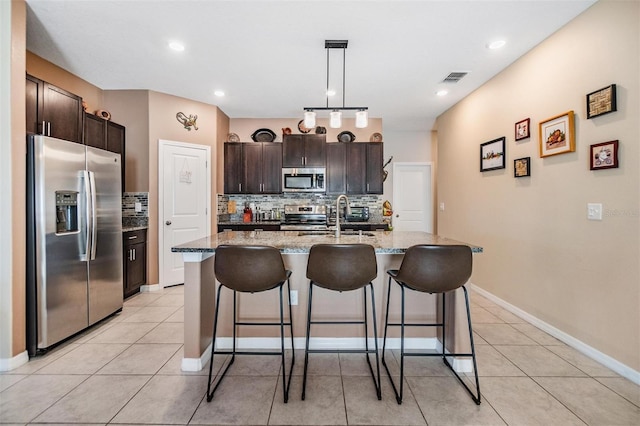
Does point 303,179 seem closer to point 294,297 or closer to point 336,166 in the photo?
point 336,166

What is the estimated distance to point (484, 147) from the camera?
3.72 m

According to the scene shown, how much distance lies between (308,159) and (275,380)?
142 inches

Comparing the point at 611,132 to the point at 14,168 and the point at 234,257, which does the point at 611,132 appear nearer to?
the point at 234,257

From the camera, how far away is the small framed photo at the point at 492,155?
339cm

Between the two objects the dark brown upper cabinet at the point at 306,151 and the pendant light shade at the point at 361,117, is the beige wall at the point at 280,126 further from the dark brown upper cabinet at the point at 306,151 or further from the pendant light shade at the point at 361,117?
the pendant light shade at the point at 361,117

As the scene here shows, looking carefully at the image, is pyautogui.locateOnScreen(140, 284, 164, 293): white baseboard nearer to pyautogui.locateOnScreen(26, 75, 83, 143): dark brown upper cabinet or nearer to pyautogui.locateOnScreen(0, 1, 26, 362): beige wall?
pyautogui.locateOnScreen(0, 1, 26, 362): beige wall

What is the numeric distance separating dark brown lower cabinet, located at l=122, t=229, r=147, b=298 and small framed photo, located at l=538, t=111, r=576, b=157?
15.2ft

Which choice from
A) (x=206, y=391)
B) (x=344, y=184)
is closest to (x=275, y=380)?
(x=206, y=391)

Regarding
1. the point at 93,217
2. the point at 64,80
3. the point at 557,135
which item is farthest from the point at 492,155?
the point at 64,80

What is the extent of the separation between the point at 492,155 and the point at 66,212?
4.45 m

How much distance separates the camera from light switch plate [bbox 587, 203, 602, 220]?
2.21 m

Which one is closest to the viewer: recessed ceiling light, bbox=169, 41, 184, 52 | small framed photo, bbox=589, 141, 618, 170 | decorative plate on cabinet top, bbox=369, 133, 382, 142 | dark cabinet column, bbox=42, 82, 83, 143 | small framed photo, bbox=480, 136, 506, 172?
small framed photo, bbox=589, 141, 618, 170

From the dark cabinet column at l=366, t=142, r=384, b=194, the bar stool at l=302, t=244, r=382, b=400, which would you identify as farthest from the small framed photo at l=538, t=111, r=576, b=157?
the dark cabinet column at l=366, t=142, r=384, b=194

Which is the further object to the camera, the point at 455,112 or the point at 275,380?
the point at 455,112
